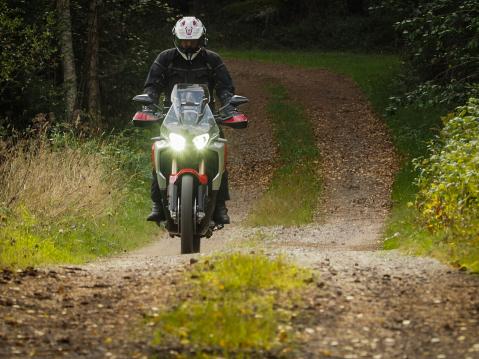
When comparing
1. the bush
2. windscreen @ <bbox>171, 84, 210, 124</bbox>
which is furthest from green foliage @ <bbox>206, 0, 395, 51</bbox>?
windscreen @ <bbox>171, 84, 210, 124</bbox>

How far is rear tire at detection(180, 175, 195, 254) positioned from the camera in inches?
415

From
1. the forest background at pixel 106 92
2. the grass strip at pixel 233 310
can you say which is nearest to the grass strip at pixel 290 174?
the forest background at pixel 106 92

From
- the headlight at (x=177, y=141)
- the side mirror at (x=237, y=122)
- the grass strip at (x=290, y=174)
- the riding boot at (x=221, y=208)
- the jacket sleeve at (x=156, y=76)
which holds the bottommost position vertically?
the grass strip at (x=290, y=174)

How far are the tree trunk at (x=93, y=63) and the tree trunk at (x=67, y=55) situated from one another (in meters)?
0.52

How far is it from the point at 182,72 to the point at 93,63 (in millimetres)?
10671

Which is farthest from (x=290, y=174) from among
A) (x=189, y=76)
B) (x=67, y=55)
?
(x=189, y=76)

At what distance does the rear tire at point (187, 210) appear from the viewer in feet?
34.6

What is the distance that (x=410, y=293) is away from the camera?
24.5ft

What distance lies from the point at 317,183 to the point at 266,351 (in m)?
15.1

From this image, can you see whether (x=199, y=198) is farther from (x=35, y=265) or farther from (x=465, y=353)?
(x=465, y=353)

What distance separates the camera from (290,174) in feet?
72.0

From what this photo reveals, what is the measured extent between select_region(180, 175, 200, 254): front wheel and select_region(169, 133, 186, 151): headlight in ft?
1.09

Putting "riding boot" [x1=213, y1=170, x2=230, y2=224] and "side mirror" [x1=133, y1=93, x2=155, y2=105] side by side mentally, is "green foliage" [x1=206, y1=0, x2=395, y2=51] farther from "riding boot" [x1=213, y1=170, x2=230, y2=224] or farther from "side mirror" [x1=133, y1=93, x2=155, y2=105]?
"side mirror" [x1=133, y1=93, x2=155, y2=105]

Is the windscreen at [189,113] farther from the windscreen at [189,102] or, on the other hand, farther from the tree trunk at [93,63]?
the tree trunk at [93,63]
